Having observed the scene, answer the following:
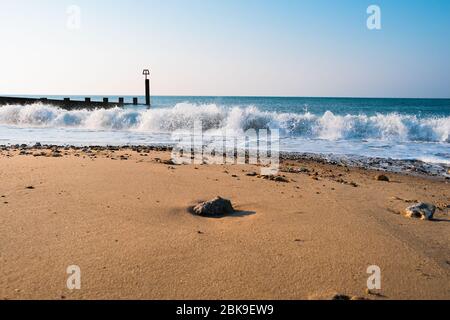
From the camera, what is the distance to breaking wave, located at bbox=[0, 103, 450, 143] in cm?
1532

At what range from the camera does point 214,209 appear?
395 centimetres

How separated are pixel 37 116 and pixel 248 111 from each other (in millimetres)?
10530

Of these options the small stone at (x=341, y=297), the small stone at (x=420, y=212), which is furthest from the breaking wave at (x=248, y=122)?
the small stone at (x=341, y=297)

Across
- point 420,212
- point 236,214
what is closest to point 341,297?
point 236,214

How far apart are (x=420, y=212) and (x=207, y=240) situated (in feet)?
7.69

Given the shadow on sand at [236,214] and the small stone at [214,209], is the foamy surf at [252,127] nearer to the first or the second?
the shadow on sand at [236,214]

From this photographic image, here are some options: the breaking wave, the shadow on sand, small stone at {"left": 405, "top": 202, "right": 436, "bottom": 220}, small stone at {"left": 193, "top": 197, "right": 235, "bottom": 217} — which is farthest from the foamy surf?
small stone at {"left": 193, "top": 197, "right": 235, "bottom": 217}

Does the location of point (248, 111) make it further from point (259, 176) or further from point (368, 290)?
point (368, 290)

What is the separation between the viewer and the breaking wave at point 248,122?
15320 mm

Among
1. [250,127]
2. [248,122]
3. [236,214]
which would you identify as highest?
[248,122]

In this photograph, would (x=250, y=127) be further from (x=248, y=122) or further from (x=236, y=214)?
(x=236, y=214)

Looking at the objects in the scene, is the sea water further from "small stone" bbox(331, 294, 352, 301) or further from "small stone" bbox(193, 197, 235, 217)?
"small stone" bbox(331, 294, 352, 301)

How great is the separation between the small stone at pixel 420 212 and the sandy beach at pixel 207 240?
0.32ft
